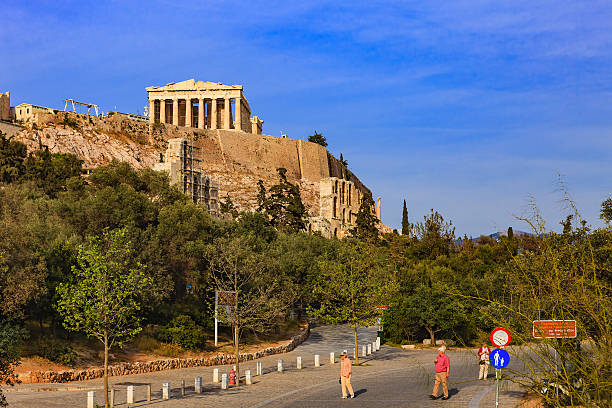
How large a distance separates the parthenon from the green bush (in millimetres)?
103364

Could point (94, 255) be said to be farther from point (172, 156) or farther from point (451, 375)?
point (172, 156)

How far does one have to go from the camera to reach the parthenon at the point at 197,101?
13788 cm

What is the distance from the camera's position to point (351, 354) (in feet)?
131

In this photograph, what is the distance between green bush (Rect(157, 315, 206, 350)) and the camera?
35500 millimetres

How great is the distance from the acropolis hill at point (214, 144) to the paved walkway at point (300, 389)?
78090 millimetres

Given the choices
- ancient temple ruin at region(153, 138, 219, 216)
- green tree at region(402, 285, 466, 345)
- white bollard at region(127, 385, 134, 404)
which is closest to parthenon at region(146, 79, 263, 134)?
ancient temple ruin at region(153, 138, 219, 216)

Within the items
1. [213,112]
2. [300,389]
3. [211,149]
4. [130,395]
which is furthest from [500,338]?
[213,112]

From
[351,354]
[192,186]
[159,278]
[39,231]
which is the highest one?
[192,186]

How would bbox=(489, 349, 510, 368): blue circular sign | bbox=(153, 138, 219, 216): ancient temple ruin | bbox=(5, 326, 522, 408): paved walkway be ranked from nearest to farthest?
bbox=(489, 349, 510, 368): blue circular sign
bbox=(5, 326, 522, 408): paved walkway
bbox=(153, 138, 219, 216): ancient temple ruin

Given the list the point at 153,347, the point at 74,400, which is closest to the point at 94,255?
the point at 74,400

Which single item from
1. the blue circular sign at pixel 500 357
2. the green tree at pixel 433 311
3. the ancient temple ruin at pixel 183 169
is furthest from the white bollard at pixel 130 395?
the ancient temple ruin at pixel 183 169

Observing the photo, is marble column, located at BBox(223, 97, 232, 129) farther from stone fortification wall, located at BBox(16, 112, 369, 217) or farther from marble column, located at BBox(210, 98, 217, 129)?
stone fortification wall, located at BBox(16, 112, 369, 217)

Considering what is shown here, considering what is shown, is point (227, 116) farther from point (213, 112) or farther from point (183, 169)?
point (183, 169)

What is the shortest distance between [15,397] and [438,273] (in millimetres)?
45467
